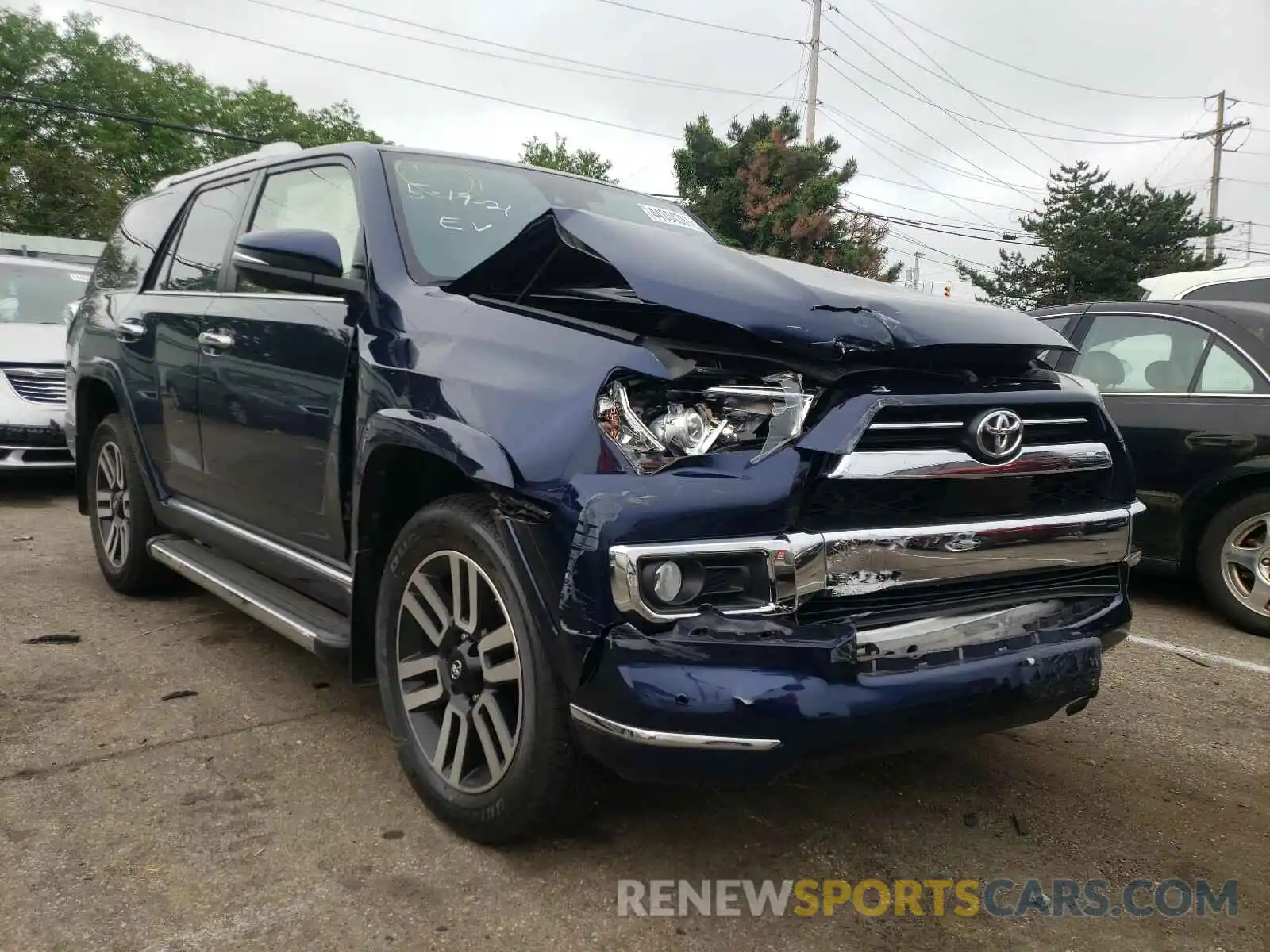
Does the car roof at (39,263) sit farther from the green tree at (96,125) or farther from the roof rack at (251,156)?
the green tree at (96,125)

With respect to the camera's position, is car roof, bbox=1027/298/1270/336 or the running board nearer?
the running board

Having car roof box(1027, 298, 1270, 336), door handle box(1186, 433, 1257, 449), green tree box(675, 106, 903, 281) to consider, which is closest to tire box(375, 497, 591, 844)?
door handle box(1186, 433, 1257, 449)

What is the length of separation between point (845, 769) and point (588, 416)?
156 cm

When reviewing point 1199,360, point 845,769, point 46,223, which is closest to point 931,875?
point 845,769

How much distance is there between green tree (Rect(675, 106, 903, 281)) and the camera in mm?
22516

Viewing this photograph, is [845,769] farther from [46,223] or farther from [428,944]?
[46,223]

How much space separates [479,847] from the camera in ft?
8.07

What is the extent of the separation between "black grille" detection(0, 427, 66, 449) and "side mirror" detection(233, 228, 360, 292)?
528 cm

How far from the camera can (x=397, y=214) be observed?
303 cm

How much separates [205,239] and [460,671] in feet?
8.50

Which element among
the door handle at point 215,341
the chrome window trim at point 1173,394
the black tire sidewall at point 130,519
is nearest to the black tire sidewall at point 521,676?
the door handle at point 215,341

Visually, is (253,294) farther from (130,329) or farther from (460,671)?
(460,671)

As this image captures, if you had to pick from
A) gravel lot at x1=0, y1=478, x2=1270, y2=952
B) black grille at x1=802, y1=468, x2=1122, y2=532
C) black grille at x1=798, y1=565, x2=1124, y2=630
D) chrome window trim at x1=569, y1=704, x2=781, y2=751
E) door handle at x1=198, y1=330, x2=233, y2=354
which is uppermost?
door handle at x1=198, y1=330, x2=233, y2=354

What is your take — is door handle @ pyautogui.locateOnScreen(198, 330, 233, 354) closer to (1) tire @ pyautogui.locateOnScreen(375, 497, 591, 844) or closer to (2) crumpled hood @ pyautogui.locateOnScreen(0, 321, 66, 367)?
(1) tire @ pyautogui.locateOnScreen(375, 497, 591, 844)
